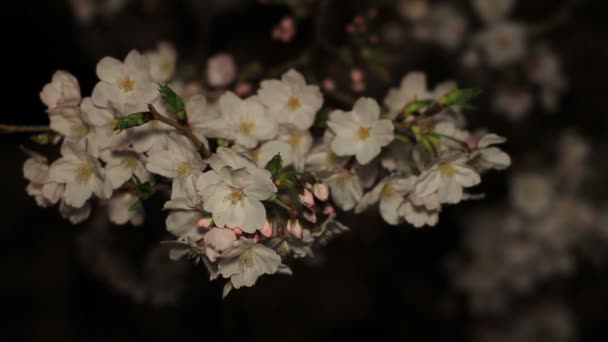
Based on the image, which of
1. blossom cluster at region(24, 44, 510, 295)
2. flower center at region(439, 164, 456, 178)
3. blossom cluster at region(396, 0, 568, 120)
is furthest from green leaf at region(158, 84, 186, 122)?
blossom cluster at region(396, 0, 568, 120)

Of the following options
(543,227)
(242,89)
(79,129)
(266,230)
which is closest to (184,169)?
(266,230)

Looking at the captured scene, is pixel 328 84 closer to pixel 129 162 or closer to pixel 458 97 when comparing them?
pixel 458 97

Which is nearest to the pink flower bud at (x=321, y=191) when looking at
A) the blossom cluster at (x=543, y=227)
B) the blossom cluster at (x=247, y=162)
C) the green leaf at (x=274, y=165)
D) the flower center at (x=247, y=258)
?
the blossom cluster at (x=247, y=162)

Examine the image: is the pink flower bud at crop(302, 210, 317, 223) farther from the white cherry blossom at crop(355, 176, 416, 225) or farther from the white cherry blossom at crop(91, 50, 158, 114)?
the white cherry blossom at crop(91, 50, 158, 114)

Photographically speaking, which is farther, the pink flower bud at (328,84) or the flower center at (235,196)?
the pink flower bud at (328,84)

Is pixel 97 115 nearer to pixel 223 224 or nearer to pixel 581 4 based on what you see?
pixel 223 224

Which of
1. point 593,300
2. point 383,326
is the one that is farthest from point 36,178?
point 593,300

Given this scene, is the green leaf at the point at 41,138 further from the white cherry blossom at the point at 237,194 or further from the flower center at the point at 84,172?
the white cherry blossom at the point at 237,194

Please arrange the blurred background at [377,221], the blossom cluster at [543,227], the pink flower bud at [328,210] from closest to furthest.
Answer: the pink flower bud at [328,210] → the blurred background at [377,221] → the blossom cluster at [543,227]
